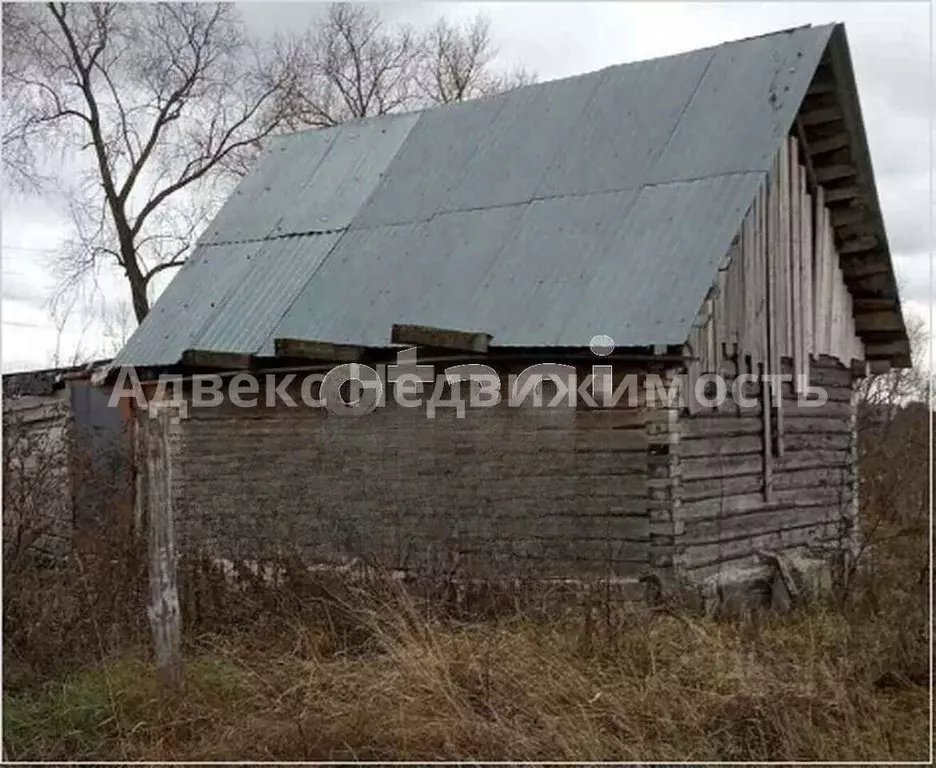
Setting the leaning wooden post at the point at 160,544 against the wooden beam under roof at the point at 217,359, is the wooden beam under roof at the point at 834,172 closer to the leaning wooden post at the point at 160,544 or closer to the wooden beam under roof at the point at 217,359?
the wooden beam under roof at the point at 217,359

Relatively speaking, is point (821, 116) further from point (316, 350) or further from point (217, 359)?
point (217, 359)

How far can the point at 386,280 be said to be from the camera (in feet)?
35.9

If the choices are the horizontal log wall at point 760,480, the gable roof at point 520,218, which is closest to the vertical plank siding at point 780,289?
the horizontal log wall at point 760,480

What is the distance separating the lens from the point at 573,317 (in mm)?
9305

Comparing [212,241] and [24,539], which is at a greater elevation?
[212,241]

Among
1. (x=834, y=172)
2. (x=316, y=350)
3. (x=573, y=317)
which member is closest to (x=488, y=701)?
(x=573, y=317)

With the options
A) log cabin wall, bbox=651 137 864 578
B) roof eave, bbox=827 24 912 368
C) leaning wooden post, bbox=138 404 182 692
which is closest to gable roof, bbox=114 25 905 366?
roof eave, bbox=827 24 912 368

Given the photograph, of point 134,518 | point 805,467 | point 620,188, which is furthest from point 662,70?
point 134,518

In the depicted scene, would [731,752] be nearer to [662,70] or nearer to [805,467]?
[805,467]

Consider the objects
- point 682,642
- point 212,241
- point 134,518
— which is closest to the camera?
point 682,642

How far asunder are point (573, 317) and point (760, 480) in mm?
2734

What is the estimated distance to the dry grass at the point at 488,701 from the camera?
224 inches

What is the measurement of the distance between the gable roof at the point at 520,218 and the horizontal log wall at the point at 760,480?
1.49m

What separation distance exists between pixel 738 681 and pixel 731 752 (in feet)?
1.86
